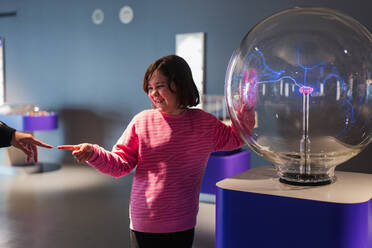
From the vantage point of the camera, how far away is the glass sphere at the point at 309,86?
1.22 meters

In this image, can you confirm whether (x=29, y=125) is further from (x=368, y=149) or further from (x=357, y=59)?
(x=357, y=59)

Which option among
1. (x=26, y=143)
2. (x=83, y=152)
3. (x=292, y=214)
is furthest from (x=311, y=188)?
(x=26, y=143)

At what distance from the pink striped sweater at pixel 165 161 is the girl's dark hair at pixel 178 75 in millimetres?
64

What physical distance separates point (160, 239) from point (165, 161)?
272mm

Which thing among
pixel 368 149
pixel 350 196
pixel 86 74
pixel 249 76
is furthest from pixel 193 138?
pixel 86 74

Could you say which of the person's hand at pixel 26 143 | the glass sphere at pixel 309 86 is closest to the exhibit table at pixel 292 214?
the glass sphere at pixel 309 86

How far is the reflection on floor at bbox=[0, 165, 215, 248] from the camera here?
3.04 metres

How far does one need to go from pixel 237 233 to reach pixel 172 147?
1.22 feet

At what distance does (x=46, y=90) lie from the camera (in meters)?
7.00

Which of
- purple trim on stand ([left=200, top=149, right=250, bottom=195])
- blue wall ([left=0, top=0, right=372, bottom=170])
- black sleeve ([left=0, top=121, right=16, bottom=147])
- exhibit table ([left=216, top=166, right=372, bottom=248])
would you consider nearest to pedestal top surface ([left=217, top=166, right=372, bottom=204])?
exhibit table ([left=216, top=166, right=372, bottom=248])

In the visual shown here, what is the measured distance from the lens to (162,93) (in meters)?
1.48

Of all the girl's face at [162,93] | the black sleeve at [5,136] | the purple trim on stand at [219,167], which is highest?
the girl's face at [162,93]

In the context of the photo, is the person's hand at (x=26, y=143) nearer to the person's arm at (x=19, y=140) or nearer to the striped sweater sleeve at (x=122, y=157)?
the person's arm at (x=19, y=140)

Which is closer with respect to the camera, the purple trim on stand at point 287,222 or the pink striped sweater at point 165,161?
the purple trim on stand at point 287,222
